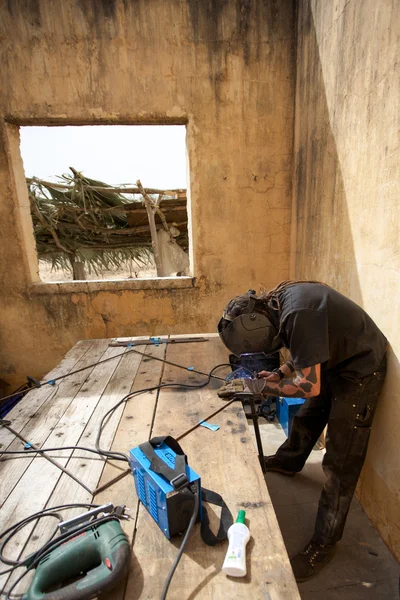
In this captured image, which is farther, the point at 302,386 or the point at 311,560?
the point at 311,560

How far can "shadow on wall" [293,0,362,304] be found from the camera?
7.54 ft

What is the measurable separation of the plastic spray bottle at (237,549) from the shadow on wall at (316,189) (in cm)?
155

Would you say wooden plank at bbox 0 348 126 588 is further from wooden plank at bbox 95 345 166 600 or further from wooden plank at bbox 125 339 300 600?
wooden plank at bbox 125 339 300 600

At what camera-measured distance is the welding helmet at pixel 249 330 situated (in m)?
1.75

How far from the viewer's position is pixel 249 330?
5.73ft

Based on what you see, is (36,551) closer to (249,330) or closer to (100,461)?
(100,461)

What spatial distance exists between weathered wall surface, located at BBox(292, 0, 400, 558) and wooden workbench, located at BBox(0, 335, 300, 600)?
0.96 m

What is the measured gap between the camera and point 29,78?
10.4ft

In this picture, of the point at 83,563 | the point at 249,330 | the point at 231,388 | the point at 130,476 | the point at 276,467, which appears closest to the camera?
the point at 83,563

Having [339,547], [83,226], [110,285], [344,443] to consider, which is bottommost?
[339,547]

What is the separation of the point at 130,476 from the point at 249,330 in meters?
0.92

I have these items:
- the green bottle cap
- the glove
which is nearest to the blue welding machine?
the green bottle cap

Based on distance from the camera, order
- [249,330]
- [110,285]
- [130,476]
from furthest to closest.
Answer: [110,285] → [249,330] → [130,476]

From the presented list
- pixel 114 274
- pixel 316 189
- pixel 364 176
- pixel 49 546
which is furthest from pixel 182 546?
pixel 114 274
